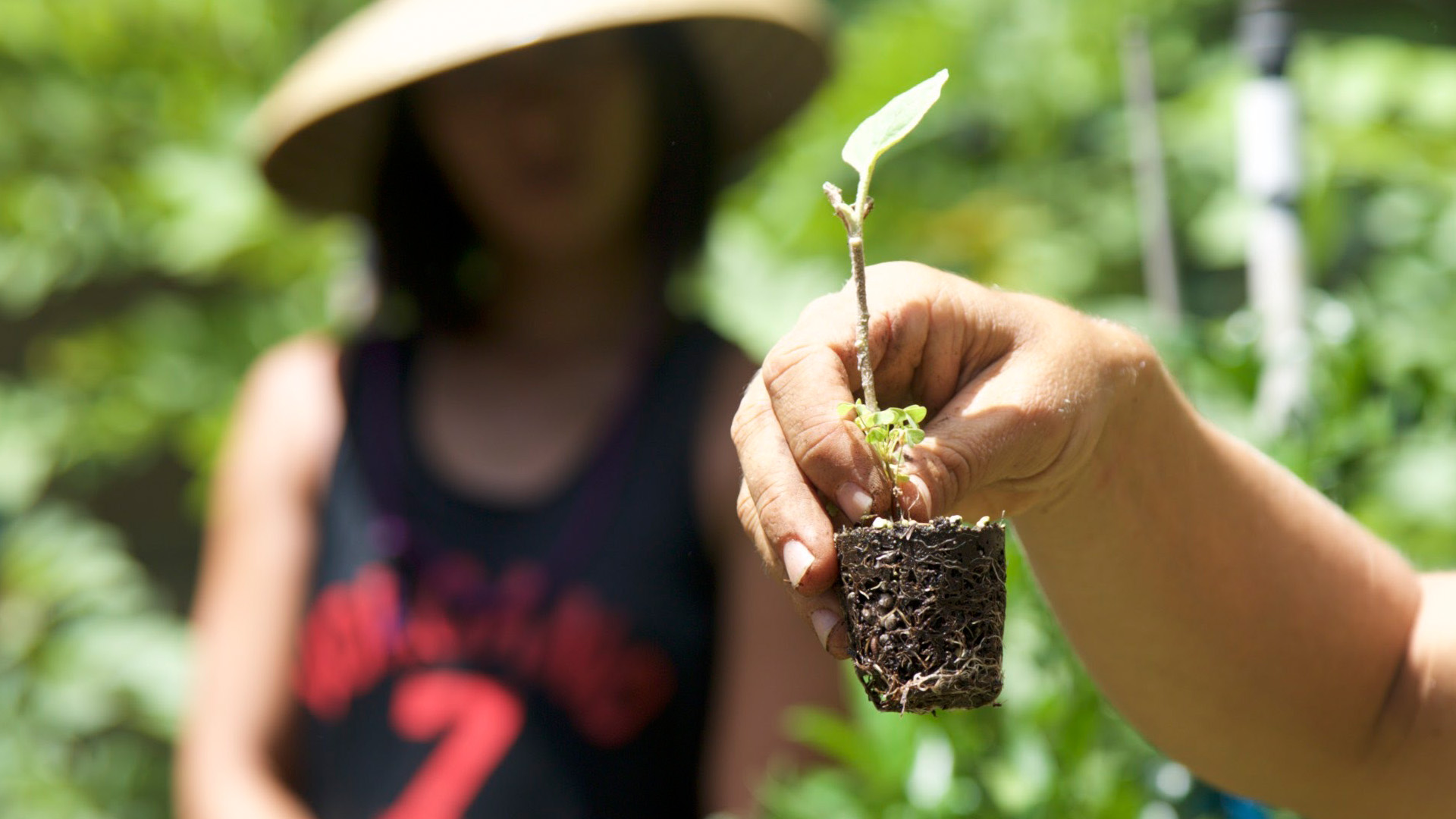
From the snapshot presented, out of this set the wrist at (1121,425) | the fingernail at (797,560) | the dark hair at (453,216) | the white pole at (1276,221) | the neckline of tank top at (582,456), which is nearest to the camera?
the fingernail at (797,560)

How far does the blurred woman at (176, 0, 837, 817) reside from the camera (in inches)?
63.6

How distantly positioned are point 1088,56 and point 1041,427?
7.06 feet

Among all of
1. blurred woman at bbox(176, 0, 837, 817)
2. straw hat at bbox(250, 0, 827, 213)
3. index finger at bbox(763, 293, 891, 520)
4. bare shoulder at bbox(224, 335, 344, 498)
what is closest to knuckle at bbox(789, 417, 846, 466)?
index finger at bbox(763, 293, 891, 520)

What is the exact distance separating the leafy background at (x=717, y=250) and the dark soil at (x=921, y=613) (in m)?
0.85

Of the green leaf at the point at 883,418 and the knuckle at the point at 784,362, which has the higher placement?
the knuckle at the point at 784,362

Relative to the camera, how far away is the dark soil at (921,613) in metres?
0.69

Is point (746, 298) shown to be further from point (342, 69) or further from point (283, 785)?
point (283, 785)

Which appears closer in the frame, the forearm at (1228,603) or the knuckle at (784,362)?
the knuckle at (784,362)

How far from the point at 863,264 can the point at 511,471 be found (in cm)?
113

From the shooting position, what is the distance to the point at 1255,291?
1779 millimetres

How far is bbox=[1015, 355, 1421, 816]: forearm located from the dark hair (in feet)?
3.47

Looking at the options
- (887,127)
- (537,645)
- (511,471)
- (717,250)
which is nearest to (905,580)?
(887,127)

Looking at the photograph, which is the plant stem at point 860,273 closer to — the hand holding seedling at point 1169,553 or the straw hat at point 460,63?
the hand holding seedling at point 1169,553

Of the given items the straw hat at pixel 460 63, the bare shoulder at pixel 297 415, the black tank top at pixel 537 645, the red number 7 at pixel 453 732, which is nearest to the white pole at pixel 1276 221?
the straw hat at pixel 460 63
